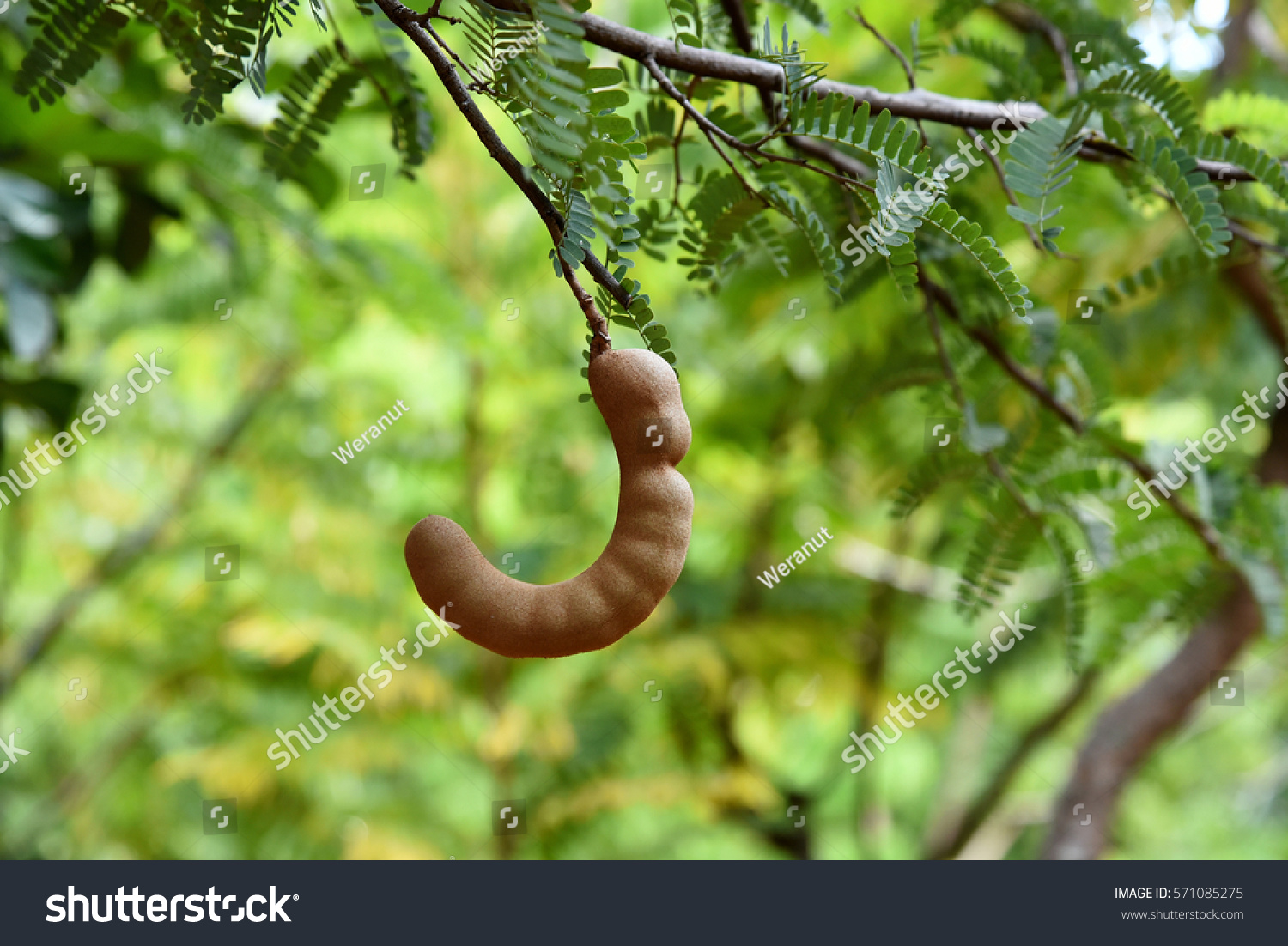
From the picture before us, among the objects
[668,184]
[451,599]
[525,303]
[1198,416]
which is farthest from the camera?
[1198,416]

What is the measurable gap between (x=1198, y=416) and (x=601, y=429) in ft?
5.13

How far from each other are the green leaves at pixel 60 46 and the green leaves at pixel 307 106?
12 centimetres

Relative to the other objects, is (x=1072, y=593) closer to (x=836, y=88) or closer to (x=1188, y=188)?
(x=1188, y=188)

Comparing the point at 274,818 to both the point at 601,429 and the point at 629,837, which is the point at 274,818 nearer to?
the point at 629,837

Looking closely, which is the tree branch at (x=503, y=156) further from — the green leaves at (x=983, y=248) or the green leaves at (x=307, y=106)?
the green leaves at (x=307, y=106)

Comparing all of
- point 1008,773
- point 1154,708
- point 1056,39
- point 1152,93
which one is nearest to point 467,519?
point 1154,708

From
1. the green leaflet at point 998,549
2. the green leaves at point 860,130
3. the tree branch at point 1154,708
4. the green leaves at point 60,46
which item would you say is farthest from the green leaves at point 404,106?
the tree branch at point 1154,708

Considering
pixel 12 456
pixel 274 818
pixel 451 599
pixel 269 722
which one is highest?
pixel 451 599

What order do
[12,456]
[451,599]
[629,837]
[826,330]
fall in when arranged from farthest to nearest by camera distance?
[629,837] → [12,456] → [826,330] → [451,599]

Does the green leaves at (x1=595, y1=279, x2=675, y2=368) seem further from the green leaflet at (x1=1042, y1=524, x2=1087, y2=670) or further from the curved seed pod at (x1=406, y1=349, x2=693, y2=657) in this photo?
the green leaflet at (x1=1042, y1=524, x2=1087, y2=670)

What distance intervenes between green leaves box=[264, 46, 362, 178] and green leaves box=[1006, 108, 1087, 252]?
0.42 m
